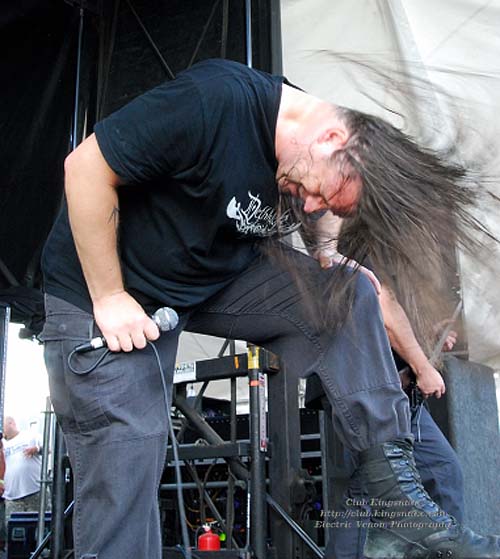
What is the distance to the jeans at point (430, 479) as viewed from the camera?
2312mm

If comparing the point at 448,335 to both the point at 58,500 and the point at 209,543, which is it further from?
the point at 58,500

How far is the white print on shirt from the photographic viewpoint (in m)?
1.56

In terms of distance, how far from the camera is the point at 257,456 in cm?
279

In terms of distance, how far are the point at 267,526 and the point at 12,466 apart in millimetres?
4021

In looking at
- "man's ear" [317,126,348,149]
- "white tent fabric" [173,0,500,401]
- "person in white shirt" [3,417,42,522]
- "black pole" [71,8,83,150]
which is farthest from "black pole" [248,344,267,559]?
"person in white shirt" [3,417,42,522]

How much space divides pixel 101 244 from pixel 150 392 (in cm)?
35

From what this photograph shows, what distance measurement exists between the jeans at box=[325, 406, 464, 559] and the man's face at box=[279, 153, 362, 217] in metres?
1.12

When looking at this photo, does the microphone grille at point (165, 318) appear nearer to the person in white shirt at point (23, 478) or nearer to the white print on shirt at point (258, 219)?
the white print on shirt at point (258, 219)

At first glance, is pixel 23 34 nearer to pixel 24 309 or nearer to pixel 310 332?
pixel 24 309

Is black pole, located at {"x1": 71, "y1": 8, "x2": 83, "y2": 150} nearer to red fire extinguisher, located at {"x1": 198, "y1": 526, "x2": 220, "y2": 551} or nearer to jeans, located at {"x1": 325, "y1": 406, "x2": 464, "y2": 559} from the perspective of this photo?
red fire extinguisher, located at {"x1": 198, "y1": 526, "x2": 220, "y2": 551}

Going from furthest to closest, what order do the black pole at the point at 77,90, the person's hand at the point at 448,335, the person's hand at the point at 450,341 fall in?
1. the black pole at the point at 77,90
2. the person's hand at the point at 450,341
3. the person's hand at the point at 448,335

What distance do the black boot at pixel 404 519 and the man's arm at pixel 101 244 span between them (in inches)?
20.4

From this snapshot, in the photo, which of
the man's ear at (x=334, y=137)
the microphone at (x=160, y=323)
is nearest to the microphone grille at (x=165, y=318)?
the microphone at (x=160, y=323)

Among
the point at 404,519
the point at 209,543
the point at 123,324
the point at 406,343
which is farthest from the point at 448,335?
the point at 123,324
